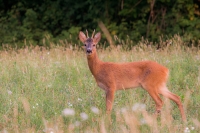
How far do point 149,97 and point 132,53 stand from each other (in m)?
2.65

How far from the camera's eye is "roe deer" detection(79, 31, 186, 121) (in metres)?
6.67

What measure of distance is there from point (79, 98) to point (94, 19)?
35.0 ft

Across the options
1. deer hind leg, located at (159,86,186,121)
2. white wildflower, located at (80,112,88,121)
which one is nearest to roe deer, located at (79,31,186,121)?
deer hind leg, located at (159,86,186,121)

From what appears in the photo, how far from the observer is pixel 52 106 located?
6.56 metres

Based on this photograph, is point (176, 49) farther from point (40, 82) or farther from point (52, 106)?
point (52, 106)

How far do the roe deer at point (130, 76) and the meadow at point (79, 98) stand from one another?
165 millimetres

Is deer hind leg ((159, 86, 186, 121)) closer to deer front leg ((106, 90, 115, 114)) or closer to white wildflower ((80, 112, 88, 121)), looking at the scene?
deer front leg ((106, 90, 115, 114))

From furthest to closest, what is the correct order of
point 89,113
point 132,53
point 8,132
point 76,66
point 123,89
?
1. point 132,53
2. point 76,66
3. point 123,89
4. point 89,113
5. point 8,132

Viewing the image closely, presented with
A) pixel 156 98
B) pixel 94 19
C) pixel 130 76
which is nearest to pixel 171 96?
pixel 156 98

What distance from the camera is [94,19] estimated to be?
1745 centimetres

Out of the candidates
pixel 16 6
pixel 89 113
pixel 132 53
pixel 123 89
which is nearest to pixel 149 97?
pixel 123 89

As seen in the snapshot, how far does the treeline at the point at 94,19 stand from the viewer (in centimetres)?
1636

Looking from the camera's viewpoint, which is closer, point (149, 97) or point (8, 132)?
point (8, 132)

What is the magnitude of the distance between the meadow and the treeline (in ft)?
20.8
